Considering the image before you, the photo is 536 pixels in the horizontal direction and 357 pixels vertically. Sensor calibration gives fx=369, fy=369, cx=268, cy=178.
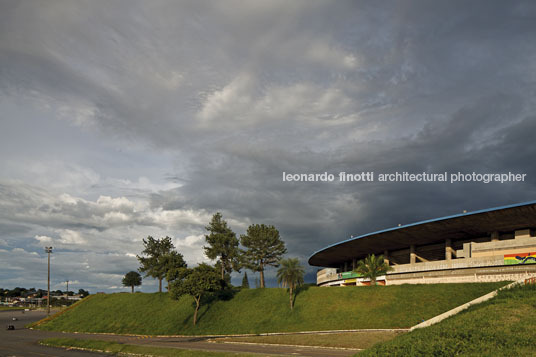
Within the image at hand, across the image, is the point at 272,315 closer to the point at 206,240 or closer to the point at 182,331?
the point at 182,331

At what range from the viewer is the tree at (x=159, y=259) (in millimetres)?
85062

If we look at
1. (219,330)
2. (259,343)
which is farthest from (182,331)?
(259,343)

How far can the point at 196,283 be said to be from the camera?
58844 millimetres

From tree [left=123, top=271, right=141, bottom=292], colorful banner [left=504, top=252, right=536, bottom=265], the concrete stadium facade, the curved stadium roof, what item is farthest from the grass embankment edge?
tree [left=123, top=271, right=141, bottom=292]

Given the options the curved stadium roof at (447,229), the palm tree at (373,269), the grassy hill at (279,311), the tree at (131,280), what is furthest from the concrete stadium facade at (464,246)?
the tree at (131,280)

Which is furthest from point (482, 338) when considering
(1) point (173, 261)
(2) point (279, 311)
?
(1) point (173, 261)

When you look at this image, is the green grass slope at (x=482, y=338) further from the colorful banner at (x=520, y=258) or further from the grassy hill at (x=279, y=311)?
the colorful banner at (x=520, y=258)

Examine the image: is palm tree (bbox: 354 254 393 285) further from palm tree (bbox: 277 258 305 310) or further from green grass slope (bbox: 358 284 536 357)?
green grass slope (bbox: 358 284 536 357)

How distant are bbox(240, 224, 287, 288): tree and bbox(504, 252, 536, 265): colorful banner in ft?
146

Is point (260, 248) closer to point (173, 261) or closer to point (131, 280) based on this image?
point (173, 261)

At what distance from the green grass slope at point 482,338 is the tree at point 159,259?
70992 mm

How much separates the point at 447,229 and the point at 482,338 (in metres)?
47.4

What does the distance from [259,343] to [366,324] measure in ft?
45.2

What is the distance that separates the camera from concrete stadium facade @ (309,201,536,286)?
171 feet
